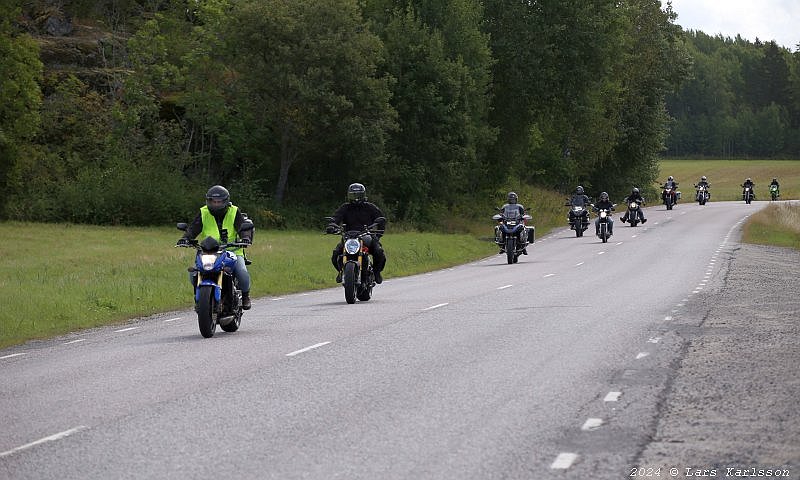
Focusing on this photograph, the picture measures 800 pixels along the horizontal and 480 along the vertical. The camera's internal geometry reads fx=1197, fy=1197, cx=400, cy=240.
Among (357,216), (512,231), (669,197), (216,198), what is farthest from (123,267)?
(669,197)

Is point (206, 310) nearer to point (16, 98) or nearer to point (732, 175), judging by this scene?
point (16, 98)

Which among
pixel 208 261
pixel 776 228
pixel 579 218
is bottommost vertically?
pixel 776 228

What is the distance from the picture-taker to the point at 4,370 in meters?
13.5

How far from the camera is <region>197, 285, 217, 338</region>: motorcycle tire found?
1573 centimetres

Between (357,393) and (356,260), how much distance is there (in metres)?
10.7

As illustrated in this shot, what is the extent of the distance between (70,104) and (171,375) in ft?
153

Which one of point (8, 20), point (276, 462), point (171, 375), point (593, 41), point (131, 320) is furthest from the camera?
point (593, 41)

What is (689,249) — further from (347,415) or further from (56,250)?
(347,415)

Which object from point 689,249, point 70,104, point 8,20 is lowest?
point 689,249

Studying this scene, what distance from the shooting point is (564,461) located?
7.80 m

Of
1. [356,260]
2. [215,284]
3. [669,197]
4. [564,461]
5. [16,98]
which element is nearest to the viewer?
[564,461]

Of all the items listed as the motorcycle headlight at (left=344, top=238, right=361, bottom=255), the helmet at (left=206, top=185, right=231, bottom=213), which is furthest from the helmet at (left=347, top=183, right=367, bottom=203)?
the helmet at (left=206, top=185, right=231, bottom=213)

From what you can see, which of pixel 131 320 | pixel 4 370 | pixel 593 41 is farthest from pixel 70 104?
pixel 4 370

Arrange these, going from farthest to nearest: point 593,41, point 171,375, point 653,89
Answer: point 653,89
point 593,41
point 171,375
